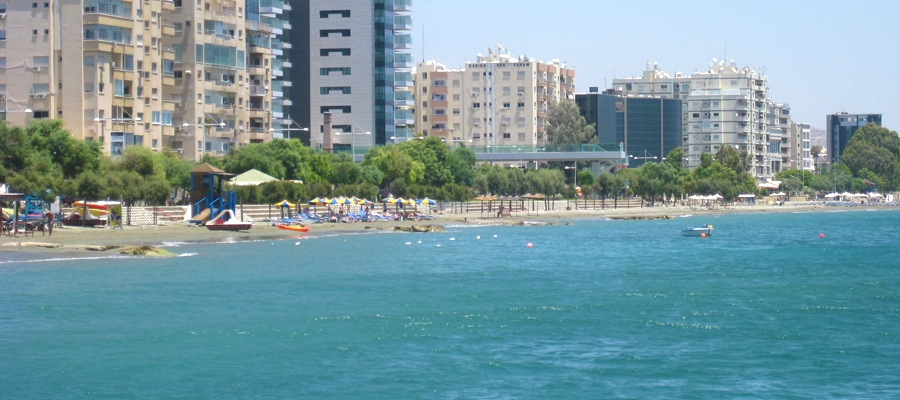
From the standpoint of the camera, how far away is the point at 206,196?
2837 inches

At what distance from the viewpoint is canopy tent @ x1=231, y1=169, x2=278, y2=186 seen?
80125mm

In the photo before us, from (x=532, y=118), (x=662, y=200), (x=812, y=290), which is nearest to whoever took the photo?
(x=812, y=290)

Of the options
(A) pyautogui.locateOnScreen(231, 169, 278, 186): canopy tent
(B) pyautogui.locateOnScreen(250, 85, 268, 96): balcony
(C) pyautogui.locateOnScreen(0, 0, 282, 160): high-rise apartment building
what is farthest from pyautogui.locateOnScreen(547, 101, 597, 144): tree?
(A) pyautogui.locateOnScreen(231, 169, 278, 186): canopy tent

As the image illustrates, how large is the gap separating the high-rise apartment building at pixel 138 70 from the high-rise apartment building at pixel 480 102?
56423 millimetres

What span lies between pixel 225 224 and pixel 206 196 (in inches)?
140

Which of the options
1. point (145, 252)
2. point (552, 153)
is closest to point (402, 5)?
point (552, 153)

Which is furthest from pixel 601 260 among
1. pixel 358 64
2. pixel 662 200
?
pixel 662 200

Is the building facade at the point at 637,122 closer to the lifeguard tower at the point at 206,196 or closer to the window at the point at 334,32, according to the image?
the window at the point at 334,32

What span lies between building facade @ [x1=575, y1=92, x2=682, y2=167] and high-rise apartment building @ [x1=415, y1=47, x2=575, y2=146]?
950 inches

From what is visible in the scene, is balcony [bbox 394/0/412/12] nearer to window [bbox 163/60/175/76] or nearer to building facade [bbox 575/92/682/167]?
window [bbox 163/60/175/76]

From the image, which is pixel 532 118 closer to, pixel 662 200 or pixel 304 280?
pixel 662 200

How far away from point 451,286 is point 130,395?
21219mm

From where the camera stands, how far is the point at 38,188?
6056 centimetres

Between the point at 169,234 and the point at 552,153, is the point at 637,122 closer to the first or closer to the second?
the point at 552,153
